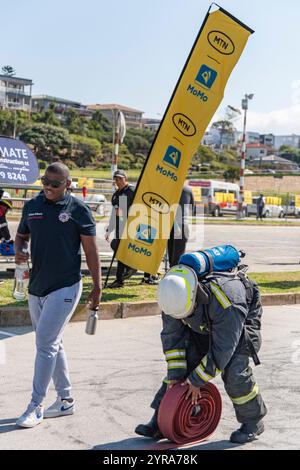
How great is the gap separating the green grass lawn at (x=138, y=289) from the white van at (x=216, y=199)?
1275 inches

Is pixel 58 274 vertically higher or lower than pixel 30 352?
higher

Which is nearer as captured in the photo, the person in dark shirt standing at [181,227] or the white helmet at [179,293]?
the white helmet at [179,293]

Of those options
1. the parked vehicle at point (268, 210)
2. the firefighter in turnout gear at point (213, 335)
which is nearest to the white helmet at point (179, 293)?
the firefighter in turnout gear at point (213, 335)

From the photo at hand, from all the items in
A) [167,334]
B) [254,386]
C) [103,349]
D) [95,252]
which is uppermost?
[95,252]

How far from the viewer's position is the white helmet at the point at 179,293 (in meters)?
4.57

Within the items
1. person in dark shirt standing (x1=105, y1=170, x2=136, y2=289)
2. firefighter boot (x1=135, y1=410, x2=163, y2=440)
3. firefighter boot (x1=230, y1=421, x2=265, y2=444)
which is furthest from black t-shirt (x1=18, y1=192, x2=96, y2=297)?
person in dark shirt standing (x1=105, y1=170, x2=136, y2=289)

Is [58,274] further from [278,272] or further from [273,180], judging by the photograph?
[273,180]

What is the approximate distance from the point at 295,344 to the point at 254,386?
380 cm

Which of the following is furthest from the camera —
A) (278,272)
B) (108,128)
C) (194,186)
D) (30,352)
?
(108,128)

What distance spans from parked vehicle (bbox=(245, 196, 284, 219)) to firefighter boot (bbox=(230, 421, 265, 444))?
147 ft

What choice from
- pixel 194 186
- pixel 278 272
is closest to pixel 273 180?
pixel 194 186

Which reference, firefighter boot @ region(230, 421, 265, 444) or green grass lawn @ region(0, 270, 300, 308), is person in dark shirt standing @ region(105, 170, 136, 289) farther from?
firefighter boot @ region(230, 421, 265, 444)

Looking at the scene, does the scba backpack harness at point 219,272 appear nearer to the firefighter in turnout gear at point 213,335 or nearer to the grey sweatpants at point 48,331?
the firefighter in turnout gear at point 213,335

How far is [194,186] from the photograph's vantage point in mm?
50344
